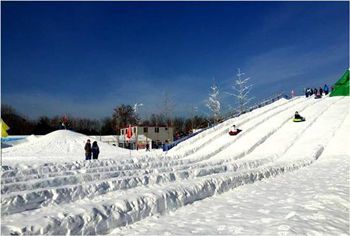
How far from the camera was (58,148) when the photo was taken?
3881cm

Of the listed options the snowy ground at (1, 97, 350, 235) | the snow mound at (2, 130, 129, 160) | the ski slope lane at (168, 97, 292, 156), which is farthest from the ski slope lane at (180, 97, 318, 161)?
the snow mound at (2, 130, 129, 160)

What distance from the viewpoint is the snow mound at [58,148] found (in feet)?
115

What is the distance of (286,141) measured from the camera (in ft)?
87.7

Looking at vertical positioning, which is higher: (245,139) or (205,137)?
(205,137)

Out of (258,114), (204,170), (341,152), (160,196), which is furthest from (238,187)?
(258,114)

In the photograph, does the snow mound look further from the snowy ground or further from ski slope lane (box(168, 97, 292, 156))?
the snowy ground

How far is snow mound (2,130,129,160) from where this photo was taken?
115 ft

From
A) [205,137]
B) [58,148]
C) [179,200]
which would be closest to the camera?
[179,200]

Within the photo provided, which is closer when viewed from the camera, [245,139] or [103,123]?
[245,139]

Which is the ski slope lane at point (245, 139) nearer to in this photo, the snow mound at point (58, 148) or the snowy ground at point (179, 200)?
the snowy ground at point (179, 200)

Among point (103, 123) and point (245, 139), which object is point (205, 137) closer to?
point (245, 139)

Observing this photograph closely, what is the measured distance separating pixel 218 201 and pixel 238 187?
251 cm

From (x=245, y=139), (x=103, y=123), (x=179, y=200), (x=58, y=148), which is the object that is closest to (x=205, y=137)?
(x=245, y=139)

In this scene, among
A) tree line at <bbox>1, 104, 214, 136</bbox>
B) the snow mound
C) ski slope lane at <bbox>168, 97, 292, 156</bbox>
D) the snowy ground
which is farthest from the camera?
tree line at <bbox>1, 104, 214, 136</bbox>
